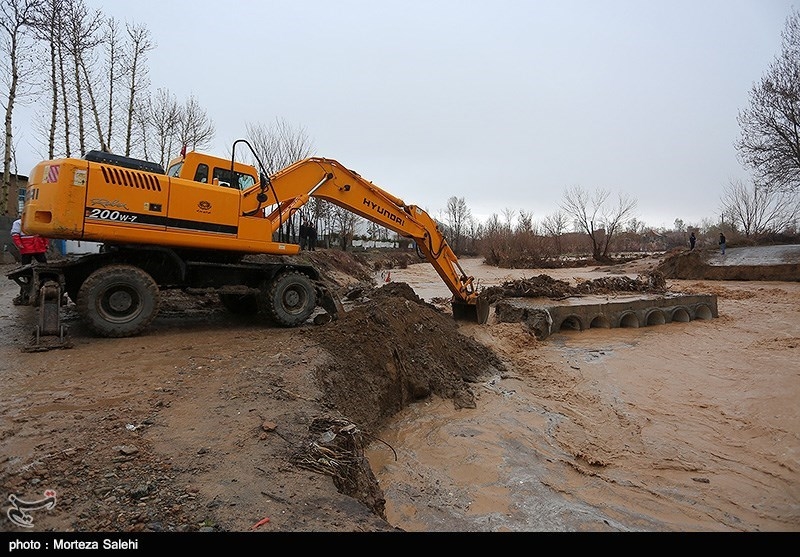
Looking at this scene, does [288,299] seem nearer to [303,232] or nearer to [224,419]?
[224,419]

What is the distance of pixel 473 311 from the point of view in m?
11.3

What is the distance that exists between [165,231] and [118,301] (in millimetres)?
1164

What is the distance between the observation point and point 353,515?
2.71 metres

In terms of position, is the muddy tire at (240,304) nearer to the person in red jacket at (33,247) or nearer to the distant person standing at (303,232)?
the person in red jacket at (33,247)

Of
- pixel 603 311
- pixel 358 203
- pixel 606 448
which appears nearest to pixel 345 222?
pixel 603 311

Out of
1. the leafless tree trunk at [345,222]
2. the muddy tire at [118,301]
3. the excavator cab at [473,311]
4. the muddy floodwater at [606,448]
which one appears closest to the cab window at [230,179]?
the muddy tire at [118,301]

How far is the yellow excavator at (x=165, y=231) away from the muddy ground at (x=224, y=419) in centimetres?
53

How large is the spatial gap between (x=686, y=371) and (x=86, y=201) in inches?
407

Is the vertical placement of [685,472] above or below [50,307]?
below

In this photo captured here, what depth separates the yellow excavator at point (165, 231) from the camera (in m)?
6.02
